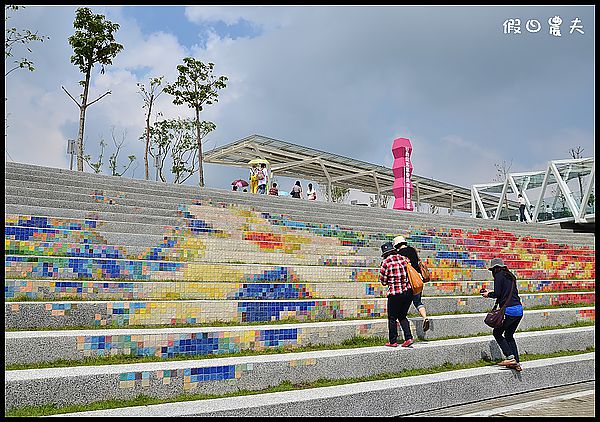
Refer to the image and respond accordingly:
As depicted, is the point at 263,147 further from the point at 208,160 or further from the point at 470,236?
the point at 470,236

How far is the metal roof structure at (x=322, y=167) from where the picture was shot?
2595cm

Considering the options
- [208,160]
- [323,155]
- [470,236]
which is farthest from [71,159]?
[470,236]

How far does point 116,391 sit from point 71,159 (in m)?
21.2

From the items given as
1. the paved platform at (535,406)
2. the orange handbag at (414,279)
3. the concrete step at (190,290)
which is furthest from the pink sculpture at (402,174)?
the paved platform at (535,406)

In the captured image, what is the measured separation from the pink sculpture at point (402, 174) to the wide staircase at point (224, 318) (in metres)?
9.58

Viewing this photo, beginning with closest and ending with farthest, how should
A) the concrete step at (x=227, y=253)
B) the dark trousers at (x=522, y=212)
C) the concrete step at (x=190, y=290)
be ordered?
the concrete step at (x=190, y=290)
the concrete step at (x=227, y=253)
the dark trousers at (x=522, y=212)

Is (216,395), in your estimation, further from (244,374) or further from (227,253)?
(227,253)

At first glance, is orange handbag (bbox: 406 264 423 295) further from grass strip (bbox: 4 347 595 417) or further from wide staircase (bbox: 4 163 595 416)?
grass strip (bbox: 4 347 595 417)

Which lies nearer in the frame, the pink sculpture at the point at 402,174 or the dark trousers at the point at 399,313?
the dark trousers at the point at 399,313

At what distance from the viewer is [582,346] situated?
927 centimetres

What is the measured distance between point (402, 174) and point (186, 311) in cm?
1741

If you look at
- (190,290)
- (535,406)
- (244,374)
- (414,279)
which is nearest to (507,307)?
(414,279)

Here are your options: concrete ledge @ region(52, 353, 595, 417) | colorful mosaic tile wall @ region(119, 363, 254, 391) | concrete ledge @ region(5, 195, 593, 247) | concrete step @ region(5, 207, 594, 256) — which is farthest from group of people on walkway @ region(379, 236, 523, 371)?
concrete ledge @ region(5, 195, 593, 247)

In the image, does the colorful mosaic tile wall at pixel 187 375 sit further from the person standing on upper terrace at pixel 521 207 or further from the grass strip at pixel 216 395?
the person standing on upper terrace at pixel 521 207
